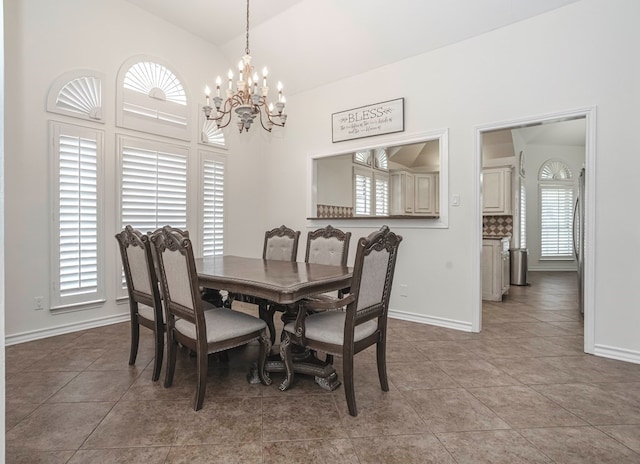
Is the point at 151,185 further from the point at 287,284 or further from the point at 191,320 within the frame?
the point at 287,284

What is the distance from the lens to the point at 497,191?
5.81 meters

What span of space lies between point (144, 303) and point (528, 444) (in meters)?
2.49

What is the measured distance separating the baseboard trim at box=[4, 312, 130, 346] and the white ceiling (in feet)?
11.5

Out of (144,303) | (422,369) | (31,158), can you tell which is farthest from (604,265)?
(31,158)

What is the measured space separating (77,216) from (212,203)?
161 cm

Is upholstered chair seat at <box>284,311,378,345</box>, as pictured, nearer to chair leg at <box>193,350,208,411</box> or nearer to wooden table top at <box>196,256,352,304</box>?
wooden table top at <box>196,256,352,304</box>

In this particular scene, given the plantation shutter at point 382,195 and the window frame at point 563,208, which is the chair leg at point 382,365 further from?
the window frame at point 563,208

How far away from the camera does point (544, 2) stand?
3.04 m

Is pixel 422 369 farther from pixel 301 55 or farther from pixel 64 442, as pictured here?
pixel 301 55

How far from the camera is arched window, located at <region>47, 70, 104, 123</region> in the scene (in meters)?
3.37

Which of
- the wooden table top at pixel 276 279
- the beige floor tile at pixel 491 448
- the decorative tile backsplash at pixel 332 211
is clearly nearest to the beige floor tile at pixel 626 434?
the beige floor tile at pixel 491 448

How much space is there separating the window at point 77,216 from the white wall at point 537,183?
28.2ft

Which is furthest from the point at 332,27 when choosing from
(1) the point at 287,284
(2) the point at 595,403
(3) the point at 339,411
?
(2) the point at 595,403

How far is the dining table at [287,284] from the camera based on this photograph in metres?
2.02
